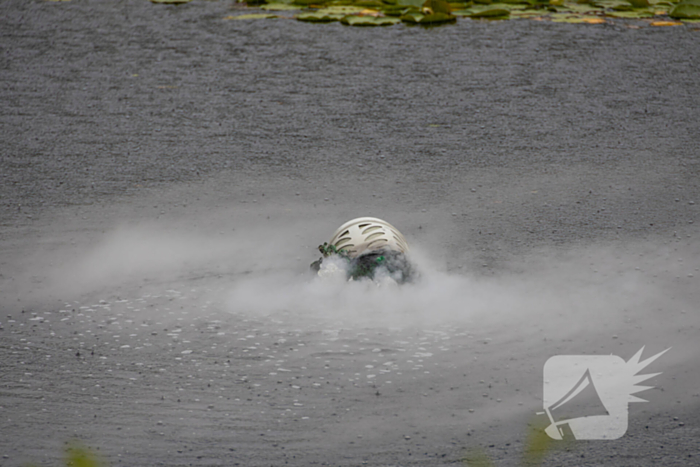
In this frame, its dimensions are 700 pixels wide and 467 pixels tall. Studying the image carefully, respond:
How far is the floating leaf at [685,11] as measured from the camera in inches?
433

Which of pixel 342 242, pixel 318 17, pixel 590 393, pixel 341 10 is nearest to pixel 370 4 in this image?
pixel 341 10

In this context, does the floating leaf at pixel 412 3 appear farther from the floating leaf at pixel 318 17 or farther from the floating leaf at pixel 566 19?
the floating leaf at pixel 566 19

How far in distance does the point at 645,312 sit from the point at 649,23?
690cm

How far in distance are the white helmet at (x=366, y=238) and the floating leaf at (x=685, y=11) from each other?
7493 mm

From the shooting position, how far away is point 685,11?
436 inches

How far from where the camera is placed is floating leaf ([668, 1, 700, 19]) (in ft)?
Result: 36.1

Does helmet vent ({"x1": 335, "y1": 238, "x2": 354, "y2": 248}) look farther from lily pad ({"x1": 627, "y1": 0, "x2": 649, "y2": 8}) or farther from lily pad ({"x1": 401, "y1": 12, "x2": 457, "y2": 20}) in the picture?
lily pad ({"x1": 627, "y1": 0, "x2": 649, "y2": 8})

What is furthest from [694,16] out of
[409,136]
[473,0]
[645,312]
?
[645,312]

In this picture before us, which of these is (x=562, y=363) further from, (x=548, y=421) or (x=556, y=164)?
(x=556, y=164)

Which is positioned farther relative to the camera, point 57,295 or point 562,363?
point 57,295

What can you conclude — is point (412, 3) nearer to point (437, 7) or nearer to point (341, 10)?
point (437, 7)

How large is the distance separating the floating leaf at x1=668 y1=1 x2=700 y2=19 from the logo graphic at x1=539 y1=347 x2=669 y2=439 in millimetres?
7742

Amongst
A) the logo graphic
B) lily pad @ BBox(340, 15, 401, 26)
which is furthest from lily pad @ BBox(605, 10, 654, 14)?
the logo graphic

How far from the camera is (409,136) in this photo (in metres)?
7.86
